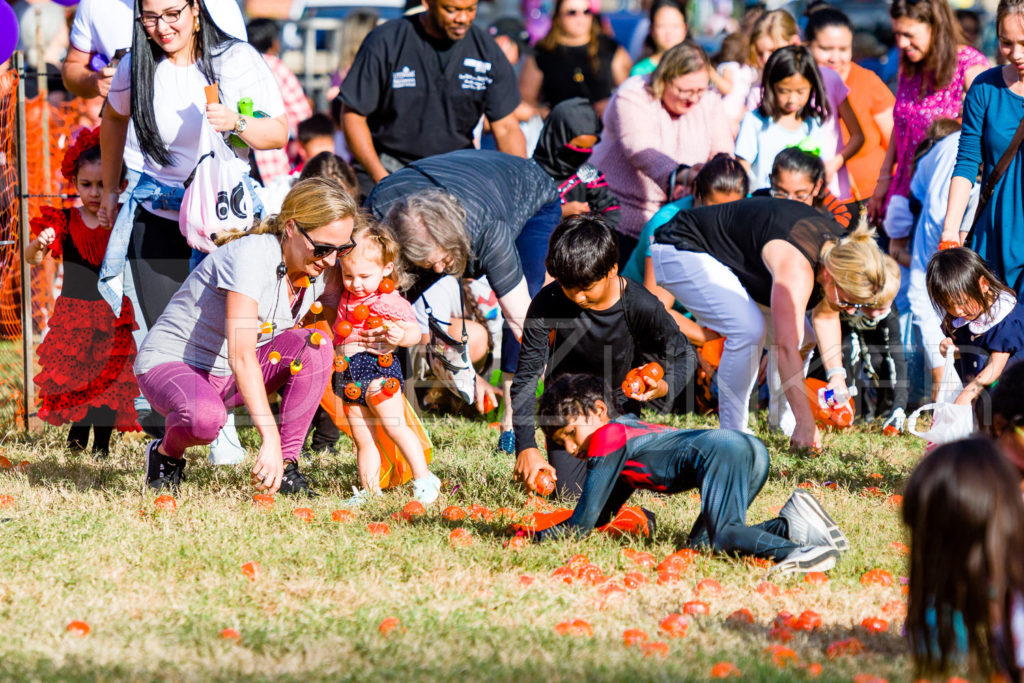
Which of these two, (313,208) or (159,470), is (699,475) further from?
(159,470)

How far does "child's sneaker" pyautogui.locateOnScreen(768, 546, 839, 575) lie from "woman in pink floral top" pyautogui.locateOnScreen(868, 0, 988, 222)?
432cm

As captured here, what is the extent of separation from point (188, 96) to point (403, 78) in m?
1.96

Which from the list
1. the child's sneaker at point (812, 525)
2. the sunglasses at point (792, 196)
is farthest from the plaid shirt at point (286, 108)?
the child's sneaker at point (812, 525)

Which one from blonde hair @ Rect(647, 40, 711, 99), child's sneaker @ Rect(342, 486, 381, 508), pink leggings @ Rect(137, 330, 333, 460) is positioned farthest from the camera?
blonde hair @ Rect(647, 40, 711, 99)

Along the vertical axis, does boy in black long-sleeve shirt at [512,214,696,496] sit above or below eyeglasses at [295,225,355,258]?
below

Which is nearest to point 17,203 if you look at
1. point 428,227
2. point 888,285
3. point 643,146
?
point 428,227

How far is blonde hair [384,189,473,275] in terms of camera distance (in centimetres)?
502

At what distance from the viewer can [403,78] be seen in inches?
278

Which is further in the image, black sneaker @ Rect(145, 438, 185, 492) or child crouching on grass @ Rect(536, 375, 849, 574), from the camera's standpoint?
black sneaker @ Rect(145, 438, 185, 492)

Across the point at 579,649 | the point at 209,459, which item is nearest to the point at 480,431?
the point at 209,459

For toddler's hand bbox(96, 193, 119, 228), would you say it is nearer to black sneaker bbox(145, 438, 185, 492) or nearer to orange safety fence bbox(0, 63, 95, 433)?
orange safety fence bbox(0, 63, 95, 433)

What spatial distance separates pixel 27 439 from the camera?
6.53 metres

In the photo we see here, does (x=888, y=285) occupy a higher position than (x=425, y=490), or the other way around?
(x=888, y=285)

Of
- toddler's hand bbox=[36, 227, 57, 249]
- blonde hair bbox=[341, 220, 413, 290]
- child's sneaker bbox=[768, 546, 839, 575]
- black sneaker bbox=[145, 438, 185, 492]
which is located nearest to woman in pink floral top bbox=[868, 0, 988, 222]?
blonde hair bbox=[341, 220, 413, 290]
